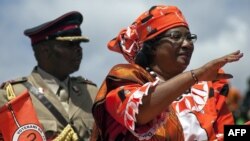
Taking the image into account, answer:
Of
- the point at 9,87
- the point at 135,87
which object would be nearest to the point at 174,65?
the point at 135,87

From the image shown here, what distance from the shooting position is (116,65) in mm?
5273

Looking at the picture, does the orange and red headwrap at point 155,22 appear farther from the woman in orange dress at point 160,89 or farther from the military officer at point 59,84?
the military officer at point 59,84

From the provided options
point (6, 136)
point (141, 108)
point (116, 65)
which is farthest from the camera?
point (6, 136)

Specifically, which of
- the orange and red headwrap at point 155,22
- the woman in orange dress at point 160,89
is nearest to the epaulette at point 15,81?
the woman in orange dress at point 160,89

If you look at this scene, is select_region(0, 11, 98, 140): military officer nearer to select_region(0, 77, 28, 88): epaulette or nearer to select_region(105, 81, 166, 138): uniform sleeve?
select_region(0, 77, 28, 88): epaulette

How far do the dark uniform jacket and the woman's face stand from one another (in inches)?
72.8

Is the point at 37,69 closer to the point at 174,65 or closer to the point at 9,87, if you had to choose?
the point at 9,87

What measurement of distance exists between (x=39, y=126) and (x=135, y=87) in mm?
1813

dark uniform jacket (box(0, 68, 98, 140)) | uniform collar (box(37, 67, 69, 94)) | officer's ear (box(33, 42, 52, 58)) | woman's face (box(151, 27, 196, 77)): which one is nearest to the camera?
woman's face (box(151, 27, 196, 77))

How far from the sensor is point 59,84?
24.7 ft

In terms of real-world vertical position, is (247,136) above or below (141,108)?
below

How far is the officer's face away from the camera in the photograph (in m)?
7.56

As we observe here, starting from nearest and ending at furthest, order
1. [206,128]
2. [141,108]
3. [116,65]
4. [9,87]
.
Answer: [141,108], [116,65], [206,128], [9,87]

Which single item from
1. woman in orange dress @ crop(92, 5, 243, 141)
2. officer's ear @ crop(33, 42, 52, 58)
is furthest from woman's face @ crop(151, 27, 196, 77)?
officer's ear @ crop(33, 42, 52, 58)
